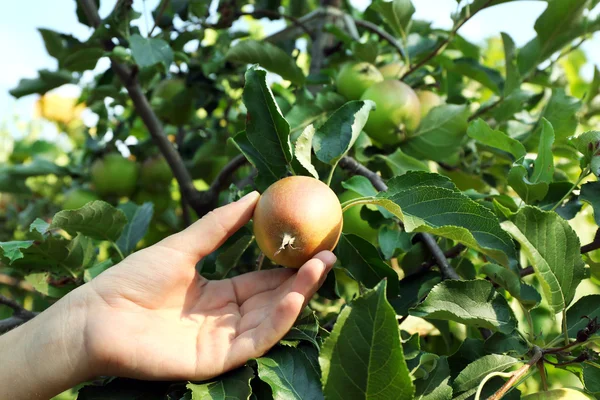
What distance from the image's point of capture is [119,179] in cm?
166

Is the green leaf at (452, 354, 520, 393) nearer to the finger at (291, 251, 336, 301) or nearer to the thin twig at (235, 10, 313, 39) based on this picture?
the finger at (291, 251, 336, 301)

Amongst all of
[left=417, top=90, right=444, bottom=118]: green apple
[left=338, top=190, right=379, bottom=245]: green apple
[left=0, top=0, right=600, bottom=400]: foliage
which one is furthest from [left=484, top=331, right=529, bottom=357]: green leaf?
[left=417, top=90, right=444, bottom=118]: green apple

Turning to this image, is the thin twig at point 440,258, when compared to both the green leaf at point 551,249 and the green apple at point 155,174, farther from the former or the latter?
the green apple at point 155,174

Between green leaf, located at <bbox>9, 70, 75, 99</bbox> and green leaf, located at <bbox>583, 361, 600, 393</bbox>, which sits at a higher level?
green leaf, located at <bbox>9, 70, 75, 99</bbox>

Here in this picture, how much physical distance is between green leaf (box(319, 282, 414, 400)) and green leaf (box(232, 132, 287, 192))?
1.22 feet

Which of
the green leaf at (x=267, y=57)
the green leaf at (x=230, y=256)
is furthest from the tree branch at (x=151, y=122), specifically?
the green leaf at (x=230, y=256)

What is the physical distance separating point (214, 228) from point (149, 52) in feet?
1.99

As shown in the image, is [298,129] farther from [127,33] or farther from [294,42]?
[294,42]

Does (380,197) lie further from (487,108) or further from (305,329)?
(487,108)

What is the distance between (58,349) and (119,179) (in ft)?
2.89

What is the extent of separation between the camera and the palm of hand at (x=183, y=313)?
767 mm

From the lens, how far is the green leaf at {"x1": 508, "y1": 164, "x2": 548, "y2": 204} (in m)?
0.89

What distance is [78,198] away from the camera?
1634mm

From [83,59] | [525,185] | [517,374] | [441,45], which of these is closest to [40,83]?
[83,59]
